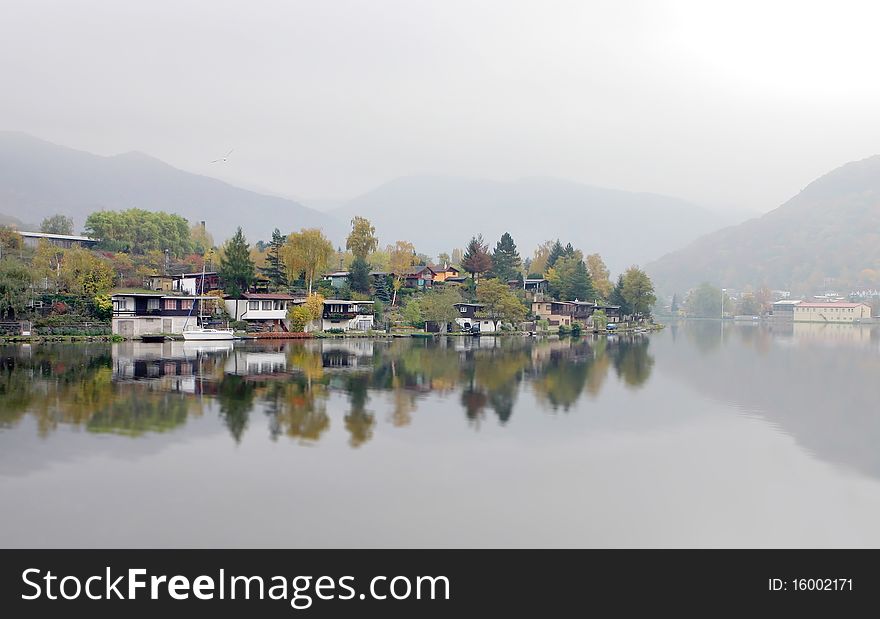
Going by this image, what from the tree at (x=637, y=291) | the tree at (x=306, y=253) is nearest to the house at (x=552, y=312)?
the tree at (x=637, y=291)

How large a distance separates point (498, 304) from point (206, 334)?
2711cm

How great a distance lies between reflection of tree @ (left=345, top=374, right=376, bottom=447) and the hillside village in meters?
26.0

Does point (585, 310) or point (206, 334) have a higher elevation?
point (585, 310)

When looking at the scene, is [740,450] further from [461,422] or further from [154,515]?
[154,515]

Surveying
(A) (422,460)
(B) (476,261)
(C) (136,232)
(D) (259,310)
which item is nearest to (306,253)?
(D) (259,310)

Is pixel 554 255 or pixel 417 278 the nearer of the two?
pixel 417 278

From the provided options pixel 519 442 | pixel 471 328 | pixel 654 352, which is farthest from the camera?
pixel 471 328

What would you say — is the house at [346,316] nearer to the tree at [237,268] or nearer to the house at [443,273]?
the tree at [237,268]

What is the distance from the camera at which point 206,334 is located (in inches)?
1719

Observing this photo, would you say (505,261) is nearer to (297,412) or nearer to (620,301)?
(620,301)
